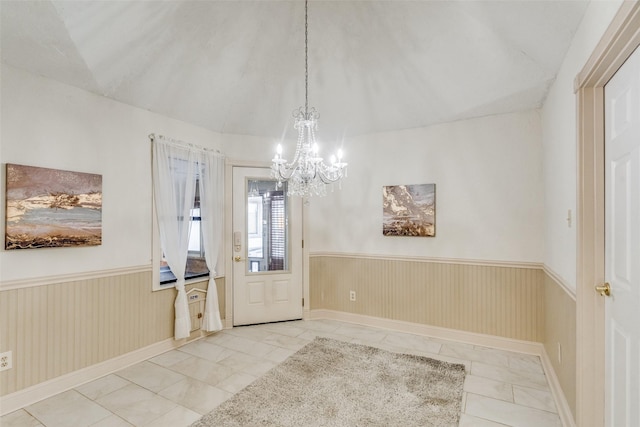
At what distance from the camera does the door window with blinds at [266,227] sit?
412cm

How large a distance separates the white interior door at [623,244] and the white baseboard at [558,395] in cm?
43

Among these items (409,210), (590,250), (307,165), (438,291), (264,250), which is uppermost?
(307,165)

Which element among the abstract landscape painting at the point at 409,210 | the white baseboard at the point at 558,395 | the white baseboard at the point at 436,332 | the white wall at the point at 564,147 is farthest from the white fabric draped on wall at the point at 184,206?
the white wall at the point at 564,147

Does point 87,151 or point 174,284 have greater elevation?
point 87,151

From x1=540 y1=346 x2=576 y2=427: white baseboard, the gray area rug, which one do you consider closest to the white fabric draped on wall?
the gray area rug

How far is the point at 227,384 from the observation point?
2.62 meters

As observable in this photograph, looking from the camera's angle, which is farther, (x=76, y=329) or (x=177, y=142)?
(x=177, y=142)

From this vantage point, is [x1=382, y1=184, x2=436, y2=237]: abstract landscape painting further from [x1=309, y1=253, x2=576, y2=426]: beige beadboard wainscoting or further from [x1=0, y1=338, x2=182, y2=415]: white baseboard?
[x1=0, y1=338, x2=182, y2=415]: white baseboard

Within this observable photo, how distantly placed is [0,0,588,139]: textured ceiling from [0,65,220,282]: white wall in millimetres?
140

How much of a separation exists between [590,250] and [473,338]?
2135 mm

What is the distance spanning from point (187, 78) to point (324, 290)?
315 cm

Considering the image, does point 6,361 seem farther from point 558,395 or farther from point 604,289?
point 558,395

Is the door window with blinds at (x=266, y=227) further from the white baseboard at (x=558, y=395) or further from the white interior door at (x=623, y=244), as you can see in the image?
the white interior door at (x=623, y=244)

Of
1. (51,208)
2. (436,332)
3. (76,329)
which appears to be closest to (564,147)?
(436,332)
